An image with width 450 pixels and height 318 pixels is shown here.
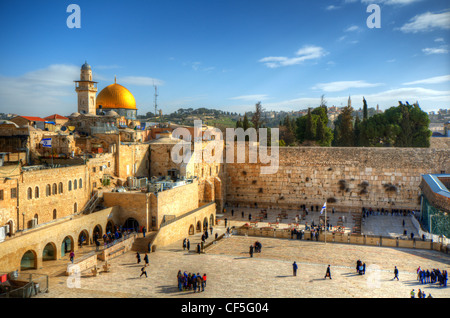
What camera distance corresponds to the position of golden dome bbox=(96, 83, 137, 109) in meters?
35.9

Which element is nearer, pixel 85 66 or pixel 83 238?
pixel 83 238

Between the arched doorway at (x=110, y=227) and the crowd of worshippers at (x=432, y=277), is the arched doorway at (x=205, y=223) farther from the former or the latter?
the crowd of worshippers at (x=432, y=277)

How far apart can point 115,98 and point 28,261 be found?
2271cm

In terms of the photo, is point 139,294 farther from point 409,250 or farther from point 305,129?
point 305,129

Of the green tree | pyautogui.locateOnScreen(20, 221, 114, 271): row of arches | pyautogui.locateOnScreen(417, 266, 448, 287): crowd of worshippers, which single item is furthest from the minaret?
pyautogui.locateOnScreen(417, 266, 448, 287): crowd of worshippers

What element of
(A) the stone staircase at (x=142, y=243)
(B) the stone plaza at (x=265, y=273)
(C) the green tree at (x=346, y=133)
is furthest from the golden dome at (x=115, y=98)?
(C) the green tree at (x=346, y=133)

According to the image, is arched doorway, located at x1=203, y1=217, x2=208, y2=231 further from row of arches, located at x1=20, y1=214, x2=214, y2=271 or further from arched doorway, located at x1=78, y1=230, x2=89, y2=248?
arched doorway, located at x1=78, y1=230, x2=89, y2=248

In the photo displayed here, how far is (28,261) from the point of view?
15883 mm

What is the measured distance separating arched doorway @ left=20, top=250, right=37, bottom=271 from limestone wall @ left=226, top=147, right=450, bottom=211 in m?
21.5

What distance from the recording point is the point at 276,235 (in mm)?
23469

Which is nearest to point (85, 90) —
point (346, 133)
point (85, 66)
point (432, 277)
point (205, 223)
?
point (85, 66)

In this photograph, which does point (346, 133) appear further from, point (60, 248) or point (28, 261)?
point (28, 261)

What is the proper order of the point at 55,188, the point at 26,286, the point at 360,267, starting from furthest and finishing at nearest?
the point at 55,188 → the point at 360,267 → the point at 26,286
